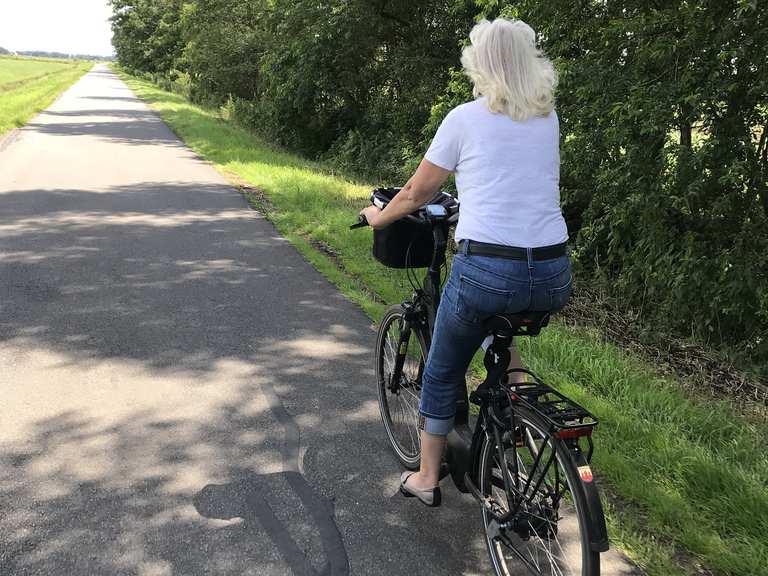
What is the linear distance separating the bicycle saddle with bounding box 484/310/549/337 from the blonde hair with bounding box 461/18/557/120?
724mm

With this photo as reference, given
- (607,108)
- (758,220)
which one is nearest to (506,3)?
(607,108)

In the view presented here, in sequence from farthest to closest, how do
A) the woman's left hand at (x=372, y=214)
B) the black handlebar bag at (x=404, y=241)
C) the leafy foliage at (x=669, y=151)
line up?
1. the leafy foliage at (x=669, y=151)
2. the black handlebar bag at (x=404, y=241)
3. the woman's left hand at (x=372, y=214)

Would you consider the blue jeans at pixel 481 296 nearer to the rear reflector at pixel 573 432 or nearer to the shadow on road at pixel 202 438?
the rear reflector at pixel 573 432

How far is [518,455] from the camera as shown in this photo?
259cm

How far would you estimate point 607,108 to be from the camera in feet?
22.5

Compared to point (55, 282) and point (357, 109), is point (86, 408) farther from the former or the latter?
point (357, 109)

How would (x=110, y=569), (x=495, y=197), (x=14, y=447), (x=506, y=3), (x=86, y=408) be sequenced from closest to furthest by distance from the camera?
1. (x=495, y=197)
2. (x=110, y=569)
3. (x=14, y=447)
4. (x=86, y=408)
5. (x=506, y=3)

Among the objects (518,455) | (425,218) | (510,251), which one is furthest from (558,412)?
(425,218)

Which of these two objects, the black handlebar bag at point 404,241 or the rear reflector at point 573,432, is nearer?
the rear reflector at point 573,432

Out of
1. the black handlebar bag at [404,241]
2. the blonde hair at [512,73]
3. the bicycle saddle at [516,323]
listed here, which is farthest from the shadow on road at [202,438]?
the blonde hair at [512,73]

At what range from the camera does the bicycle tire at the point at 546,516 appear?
7.20 feet

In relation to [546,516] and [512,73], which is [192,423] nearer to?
[546,516]

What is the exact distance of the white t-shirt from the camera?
246 centimetres

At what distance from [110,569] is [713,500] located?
2.70 m
